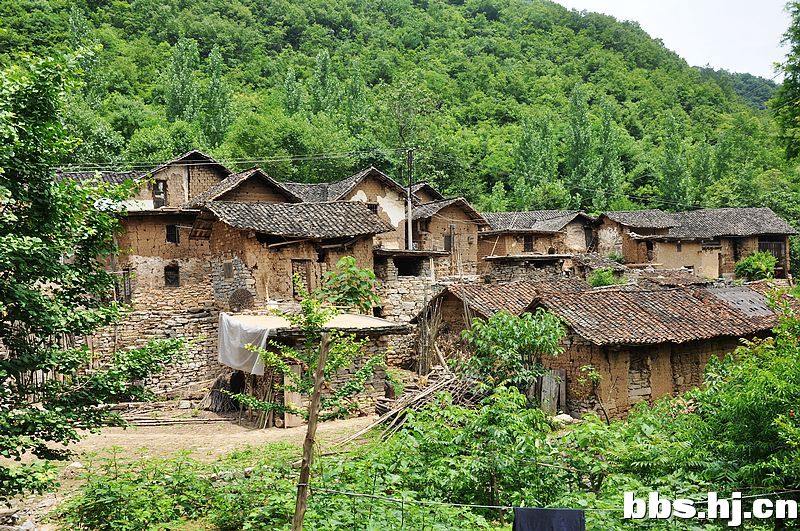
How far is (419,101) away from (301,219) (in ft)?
122

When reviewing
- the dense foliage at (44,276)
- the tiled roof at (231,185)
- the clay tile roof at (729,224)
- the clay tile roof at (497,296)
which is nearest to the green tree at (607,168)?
the clay tile roof at (729,224)

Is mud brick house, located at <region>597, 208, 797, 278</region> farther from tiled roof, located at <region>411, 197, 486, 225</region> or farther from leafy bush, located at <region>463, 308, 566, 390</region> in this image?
leafy bush, located at <region>463, 308, 566, 390</region>

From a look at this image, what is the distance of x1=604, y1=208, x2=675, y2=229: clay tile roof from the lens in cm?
4284

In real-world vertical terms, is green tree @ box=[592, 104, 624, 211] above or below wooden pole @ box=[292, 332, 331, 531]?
above

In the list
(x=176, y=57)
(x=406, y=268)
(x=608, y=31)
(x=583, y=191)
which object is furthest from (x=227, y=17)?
(x=406, y=268)

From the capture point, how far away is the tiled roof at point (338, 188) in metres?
31.9

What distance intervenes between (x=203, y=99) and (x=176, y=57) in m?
5.55

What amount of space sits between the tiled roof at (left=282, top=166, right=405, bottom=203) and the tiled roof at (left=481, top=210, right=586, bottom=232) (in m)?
8.85

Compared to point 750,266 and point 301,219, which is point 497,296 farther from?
point 750,266

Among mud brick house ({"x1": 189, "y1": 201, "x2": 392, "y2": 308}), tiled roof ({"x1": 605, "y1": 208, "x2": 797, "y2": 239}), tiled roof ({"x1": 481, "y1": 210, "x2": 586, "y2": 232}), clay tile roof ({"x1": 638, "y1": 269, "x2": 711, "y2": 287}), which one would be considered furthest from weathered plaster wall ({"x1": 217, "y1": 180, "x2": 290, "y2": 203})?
tiled roof ({"x1": 605, "y1": 208, "x2": 797, "y2": 239})

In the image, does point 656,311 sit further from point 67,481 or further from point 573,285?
point 67,481

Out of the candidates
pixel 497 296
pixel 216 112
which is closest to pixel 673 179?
pixel 216 112

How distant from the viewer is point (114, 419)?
852cm

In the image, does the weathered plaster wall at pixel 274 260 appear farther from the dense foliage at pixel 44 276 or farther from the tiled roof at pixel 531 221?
the tiled roof at pixel 531 221
